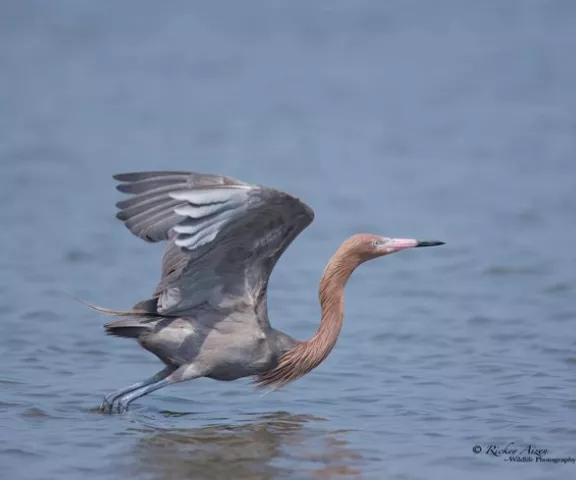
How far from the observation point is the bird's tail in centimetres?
821

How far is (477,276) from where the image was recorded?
12.1m

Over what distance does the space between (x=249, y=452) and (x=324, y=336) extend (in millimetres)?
1213

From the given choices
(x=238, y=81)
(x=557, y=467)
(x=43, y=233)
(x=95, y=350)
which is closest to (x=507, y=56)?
(x=238, y=81)

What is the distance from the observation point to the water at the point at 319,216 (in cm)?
794

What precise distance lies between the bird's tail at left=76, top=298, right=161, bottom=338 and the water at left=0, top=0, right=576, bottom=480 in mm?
555

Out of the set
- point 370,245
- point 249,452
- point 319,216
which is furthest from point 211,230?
point 319,216

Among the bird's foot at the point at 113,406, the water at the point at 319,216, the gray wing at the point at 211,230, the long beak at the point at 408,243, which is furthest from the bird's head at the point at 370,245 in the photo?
the bird's foot at the point at 113,406

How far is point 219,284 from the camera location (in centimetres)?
820

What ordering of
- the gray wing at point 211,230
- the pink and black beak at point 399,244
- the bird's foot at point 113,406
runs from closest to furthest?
the gray wing at point 211,230 < the bird's foot at point 113,406 < the pink and black beak at point 399,244

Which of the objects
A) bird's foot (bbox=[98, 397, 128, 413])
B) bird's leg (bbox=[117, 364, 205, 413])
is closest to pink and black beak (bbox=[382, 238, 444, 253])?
bird's leg (bbox=[117, 364, 205, 413])

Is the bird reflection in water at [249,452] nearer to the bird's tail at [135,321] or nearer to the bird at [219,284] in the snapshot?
Result: the bird at [219,284]

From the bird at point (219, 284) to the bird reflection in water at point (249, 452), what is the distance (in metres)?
0.40

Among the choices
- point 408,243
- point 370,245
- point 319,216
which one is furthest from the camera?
point 319,216

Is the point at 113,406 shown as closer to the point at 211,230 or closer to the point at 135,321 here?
the point at 135,321
